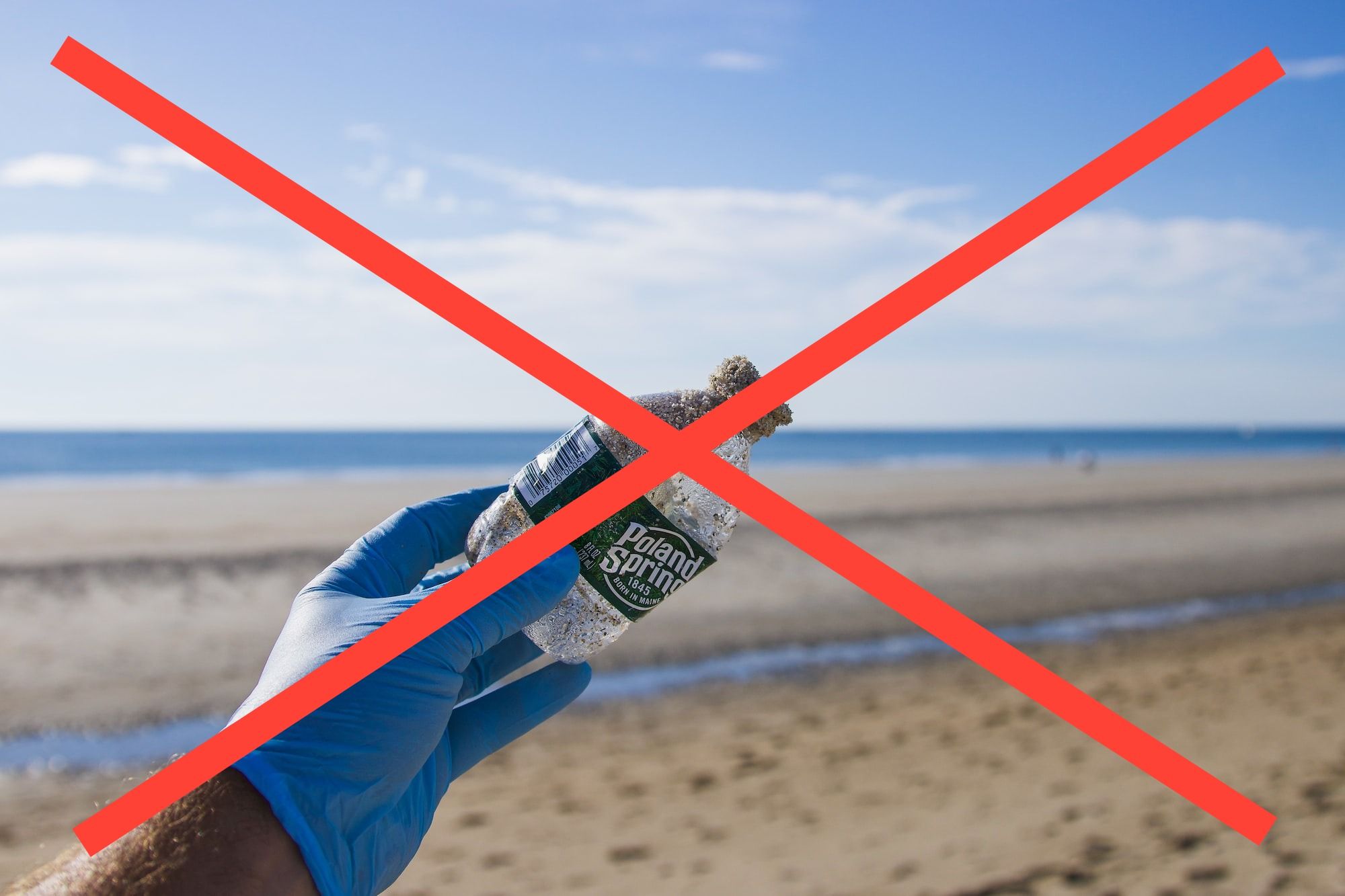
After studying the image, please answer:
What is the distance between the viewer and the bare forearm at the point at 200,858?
5.91ft

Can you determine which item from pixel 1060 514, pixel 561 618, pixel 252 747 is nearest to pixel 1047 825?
pixel 561 618

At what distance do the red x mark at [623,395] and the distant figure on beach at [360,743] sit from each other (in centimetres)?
15

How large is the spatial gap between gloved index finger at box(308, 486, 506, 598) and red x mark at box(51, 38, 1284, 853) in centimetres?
78

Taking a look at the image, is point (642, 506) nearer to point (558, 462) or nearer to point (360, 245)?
point (558, 462)

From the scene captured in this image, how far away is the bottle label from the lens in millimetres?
2506

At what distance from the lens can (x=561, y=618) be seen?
2.96 m

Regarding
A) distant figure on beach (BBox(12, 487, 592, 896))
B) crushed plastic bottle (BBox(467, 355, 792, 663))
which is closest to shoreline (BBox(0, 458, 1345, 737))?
distant figure on beach (BBox(12, 487, 592, 896))

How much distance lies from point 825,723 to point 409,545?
528cm

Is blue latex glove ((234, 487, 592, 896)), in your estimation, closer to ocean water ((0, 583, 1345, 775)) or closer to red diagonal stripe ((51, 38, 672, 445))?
red diagonal stripe ((51, 38, 672, 445))

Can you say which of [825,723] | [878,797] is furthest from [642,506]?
[825,723]

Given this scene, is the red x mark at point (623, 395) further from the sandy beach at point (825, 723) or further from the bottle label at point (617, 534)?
the sandy beach at point (825, 723)

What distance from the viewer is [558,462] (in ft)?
8.34

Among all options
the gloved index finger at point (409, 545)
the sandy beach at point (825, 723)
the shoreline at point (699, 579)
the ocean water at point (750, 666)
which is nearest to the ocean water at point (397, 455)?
the shoreline at point (699, 579)

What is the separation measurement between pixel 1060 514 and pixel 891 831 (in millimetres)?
16093
